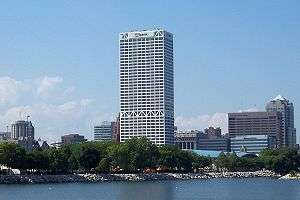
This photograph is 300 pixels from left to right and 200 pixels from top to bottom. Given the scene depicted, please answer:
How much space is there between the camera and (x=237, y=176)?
15988 centimetres

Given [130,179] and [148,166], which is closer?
[130,179]

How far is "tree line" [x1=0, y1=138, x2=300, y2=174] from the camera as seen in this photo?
118244mm

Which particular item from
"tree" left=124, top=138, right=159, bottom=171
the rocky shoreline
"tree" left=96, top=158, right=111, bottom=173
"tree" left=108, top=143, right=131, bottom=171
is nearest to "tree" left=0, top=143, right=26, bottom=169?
the rocky shoreline

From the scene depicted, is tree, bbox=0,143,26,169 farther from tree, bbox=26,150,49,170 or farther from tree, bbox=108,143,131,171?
tree, bbox=108,143,131,171

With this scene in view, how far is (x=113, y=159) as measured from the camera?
441 ft

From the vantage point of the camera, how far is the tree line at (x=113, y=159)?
118 m

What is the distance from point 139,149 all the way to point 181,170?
68.0 ft

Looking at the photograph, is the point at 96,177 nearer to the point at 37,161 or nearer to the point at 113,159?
the point at 37,161

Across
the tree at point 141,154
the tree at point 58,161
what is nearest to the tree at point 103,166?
the tree at point 141,154

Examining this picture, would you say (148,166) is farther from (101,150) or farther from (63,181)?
(63,181)

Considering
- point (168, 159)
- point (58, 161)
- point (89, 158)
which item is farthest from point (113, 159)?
point (168, 159)

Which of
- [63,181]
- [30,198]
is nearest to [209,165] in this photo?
[63,181]

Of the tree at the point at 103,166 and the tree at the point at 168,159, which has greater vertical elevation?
the tree at the point at 168,159

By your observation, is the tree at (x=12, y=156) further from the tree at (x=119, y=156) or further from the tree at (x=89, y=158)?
the tree at (x=119, y=156)
